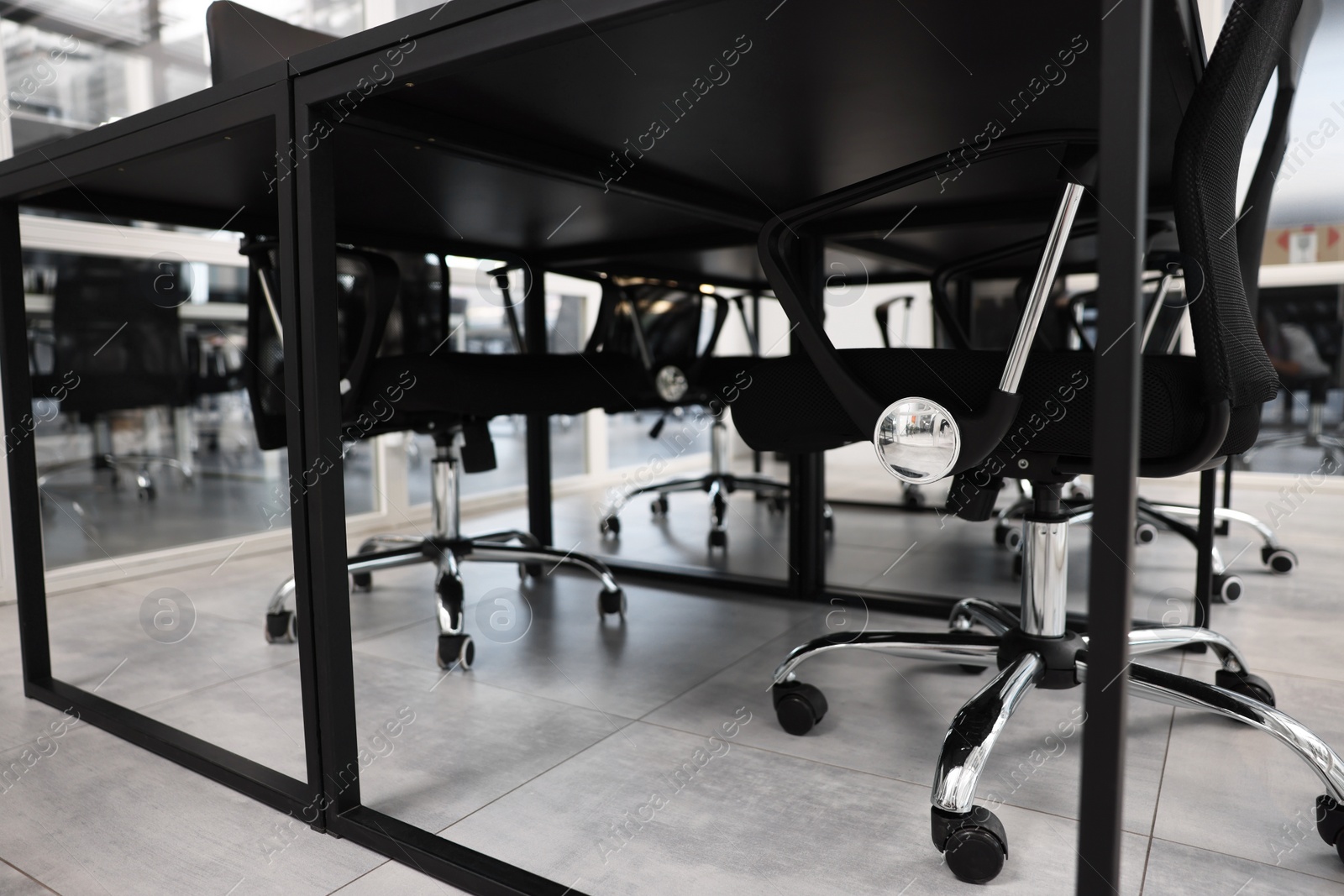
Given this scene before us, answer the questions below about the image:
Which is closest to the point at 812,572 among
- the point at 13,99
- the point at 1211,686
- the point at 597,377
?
the point at 597,377

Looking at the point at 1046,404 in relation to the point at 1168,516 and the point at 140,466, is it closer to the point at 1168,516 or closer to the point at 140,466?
the point at 1168,516

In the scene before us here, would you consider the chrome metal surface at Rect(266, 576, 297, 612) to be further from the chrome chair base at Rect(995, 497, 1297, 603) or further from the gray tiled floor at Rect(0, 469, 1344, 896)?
the chrome chair base at Rect(995, 497, 1297, 603)

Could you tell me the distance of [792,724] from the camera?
127 cm

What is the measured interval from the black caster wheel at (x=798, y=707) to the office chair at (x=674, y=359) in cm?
126

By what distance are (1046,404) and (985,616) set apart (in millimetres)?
577

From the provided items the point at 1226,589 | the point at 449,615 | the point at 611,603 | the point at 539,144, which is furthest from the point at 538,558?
the point at 1226,589

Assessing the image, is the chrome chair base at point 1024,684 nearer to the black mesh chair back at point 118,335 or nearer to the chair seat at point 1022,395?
the chair seat at point 1022,395

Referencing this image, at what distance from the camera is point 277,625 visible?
70.5 inches

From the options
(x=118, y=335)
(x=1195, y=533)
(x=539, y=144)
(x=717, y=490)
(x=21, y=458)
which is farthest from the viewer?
(x=717, y=490)

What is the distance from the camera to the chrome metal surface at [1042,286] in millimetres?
822

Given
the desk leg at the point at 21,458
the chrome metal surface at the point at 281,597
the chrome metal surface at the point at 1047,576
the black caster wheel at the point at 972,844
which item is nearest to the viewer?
the black caster wheel at the point at 972,844

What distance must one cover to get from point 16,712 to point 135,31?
6.93 ft

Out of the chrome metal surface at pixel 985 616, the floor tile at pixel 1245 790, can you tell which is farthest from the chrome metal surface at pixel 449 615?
the floor tile at pixel 1245 790

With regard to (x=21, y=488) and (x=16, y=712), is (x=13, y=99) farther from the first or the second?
(x=16, y=712)
